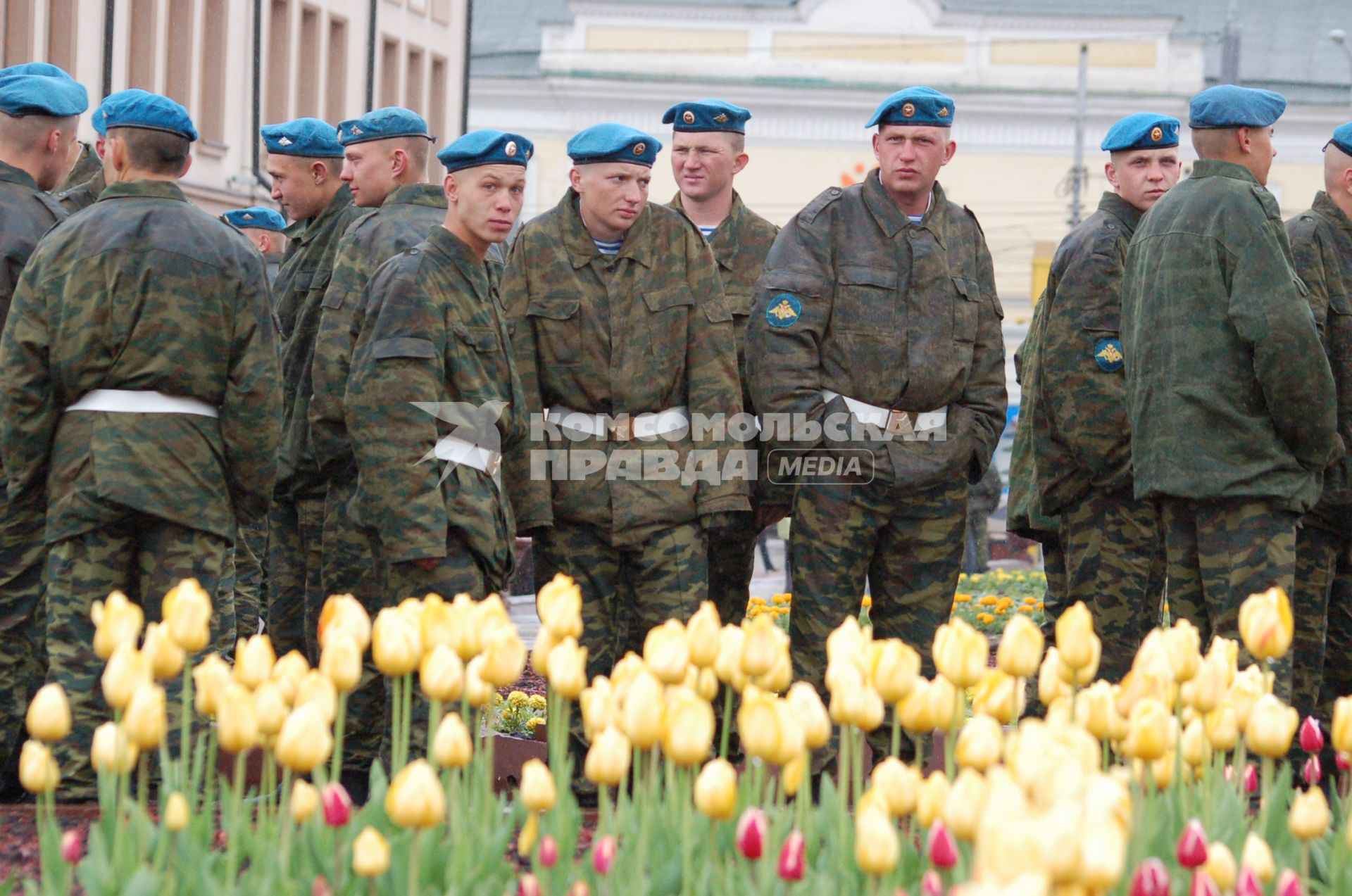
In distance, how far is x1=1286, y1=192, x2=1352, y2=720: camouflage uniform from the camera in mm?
7023

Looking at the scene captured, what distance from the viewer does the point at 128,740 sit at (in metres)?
3.70

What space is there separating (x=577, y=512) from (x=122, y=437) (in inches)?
60.4

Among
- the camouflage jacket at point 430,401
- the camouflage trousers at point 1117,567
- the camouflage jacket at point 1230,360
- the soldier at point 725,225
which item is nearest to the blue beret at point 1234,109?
the camouflage jacket at point 1230,360

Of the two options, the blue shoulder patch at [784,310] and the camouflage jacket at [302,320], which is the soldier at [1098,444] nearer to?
the blue shoulder patch at [784,310]

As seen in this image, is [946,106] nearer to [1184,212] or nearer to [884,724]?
[1184,212]

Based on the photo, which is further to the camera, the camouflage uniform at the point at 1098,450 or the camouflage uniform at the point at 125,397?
the camouflage uniform at the point at 1098,450

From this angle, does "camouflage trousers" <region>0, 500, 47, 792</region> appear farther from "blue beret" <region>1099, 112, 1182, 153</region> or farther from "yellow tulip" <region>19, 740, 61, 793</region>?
"blue beret" <region>1099, 112, 1182, 153</region>

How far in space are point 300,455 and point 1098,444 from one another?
2948mm

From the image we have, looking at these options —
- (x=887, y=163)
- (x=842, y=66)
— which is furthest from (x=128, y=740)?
(x=842, y=66)

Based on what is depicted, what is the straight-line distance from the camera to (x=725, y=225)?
8.02 meters

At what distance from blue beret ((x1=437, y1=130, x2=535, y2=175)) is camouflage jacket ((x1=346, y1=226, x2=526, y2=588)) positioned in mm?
241

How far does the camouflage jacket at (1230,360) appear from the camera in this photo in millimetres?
6367

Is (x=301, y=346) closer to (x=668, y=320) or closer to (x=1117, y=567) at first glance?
(x=668, y=320)

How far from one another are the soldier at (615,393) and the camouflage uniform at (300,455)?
1.07 m
